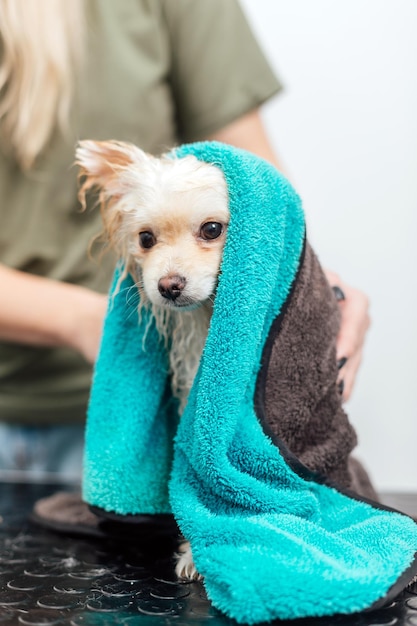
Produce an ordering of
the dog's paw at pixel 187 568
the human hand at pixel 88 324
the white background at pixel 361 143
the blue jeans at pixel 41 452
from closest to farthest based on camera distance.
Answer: the dog's paw at pixel 187 568, the human hand at pixel 88 324, the blue jeans at pixel 41 452, the white background at pixel 361 143

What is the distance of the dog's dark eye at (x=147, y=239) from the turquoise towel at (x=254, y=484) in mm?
68

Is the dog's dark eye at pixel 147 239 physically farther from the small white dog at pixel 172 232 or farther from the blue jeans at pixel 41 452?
the blue jeans at pixel 41 452

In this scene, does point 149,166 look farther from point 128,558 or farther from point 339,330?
point 128,558

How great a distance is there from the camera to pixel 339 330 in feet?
2.18

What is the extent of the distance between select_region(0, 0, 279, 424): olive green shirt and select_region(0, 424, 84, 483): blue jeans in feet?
0.08

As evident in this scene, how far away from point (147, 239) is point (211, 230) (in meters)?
0.06

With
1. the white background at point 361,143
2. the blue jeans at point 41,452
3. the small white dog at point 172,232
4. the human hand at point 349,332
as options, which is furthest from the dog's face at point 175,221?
the white background at point 361,143

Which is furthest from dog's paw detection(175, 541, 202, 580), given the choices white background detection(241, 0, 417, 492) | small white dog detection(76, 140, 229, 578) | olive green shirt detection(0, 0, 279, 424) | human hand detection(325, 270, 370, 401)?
white background detection(241, 0, 417, 492)

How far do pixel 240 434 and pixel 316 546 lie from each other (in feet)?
0.32

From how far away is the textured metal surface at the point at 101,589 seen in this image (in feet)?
1.63

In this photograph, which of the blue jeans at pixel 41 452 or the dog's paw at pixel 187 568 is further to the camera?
the blue jeans at pixel 41 452

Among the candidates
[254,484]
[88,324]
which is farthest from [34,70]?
[254,484]

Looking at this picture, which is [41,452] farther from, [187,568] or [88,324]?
[187,568]

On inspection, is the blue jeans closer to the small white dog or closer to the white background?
the small white dog
